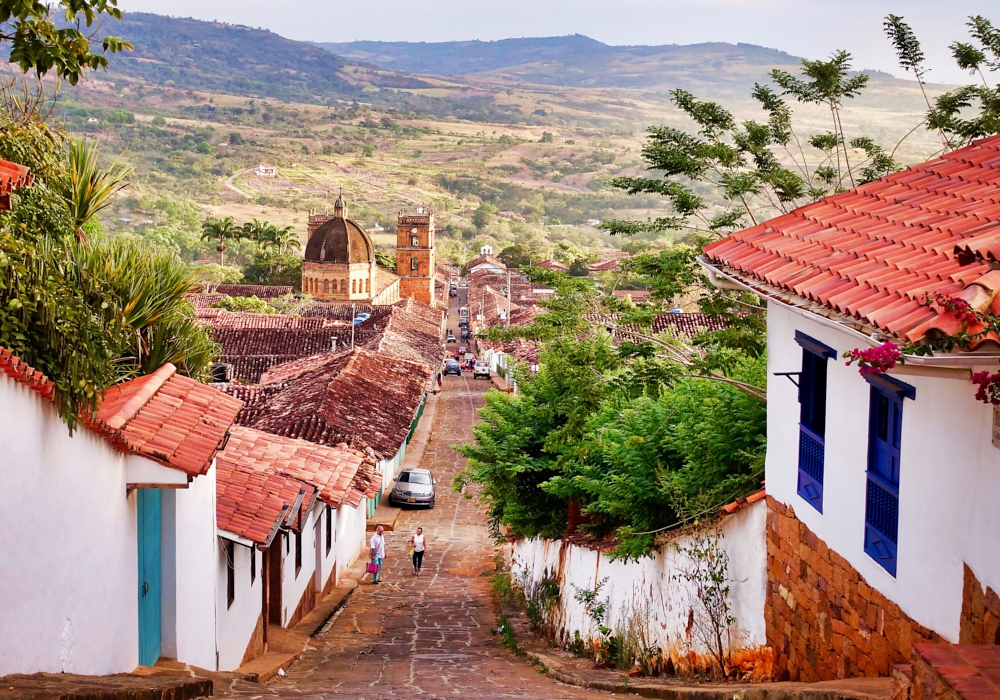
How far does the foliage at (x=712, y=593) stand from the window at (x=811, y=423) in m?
1.71

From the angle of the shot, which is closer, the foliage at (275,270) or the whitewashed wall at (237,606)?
the whitewashed wall at (237,606)

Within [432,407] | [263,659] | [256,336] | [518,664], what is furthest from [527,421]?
[432,407]

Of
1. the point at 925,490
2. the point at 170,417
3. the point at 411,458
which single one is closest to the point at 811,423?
the point at 925,490

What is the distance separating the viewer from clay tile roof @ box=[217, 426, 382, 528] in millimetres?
12539

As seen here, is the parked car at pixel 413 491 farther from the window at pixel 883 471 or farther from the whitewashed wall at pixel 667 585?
the window at pixel 883 471

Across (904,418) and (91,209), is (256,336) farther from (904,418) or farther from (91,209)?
(904,418)

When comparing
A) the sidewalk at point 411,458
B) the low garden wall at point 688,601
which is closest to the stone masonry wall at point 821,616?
the low garden wall at point 688,601

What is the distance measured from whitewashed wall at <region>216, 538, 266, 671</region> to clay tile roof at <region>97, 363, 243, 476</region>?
1.58 metres

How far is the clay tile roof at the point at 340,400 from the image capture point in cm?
2242

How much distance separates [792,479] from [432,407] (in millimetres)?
38525

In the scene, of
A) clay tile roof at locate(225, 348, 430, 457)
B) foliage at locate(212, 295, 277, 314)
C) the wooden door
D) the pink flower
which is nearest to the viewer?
the pink flower

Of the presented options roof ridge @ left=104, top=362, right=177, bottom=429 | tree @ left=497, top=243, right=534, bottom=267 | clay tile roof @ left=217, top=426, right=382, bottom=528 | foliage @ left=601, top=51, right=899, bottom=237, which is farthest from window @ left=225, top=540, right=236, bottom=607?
tree @ left=497, top=243, right=534, bottom=267

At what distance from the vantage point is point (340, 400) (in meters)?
24.5

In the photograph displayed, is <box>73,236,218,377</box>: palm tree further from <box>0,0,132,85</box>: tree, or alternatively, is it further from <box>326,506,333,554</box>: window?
<box>326,506,333,554</box>: window
